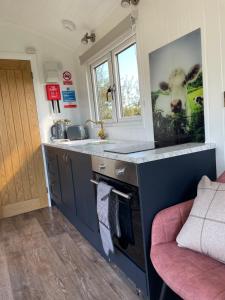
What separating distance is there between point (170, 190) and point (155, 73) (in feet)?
3.31

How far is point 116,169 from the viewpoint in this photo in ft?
5.12

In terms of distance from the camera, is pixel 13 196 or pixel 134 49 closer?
pixel 134 49

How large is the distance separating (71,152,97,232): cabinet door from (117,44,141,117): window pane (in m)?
0.76

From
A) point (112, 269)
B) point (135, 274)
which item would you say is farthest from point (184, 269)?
point (112, 269)

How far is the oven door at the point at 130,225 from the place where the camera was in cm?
142

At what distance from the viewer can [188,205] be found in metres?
1.37

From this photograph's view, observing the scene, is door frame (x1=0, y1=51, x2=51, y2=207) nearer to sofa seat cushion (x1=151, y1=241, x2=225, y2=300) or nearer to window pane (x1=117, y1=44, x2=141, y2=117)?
window pane (x1=117, y1=44, x2=141, y2=117)

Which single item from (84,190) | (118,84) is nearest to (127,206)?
(84,190)

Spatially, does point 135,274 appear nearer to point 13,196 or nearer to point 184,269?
point 184,269

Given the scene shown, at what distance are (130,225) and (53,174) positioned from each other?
1.79 meters

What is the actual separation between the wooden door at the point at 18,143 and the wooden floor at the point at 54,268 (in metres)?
0.55

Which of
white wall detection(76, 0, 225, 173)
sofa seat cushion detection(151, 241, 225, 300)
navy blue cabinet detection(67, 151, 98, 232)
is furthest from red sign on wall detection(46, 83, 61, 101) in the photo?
sofa seat cushion detection(151, 241, 225, 300)

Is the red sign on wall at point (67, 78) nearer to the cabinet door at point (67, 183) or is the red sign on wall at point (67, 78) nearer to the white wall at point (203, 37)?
the cabinet door at point (67, 183)

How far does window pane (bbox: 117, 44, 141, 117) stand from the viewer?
7.80ft
